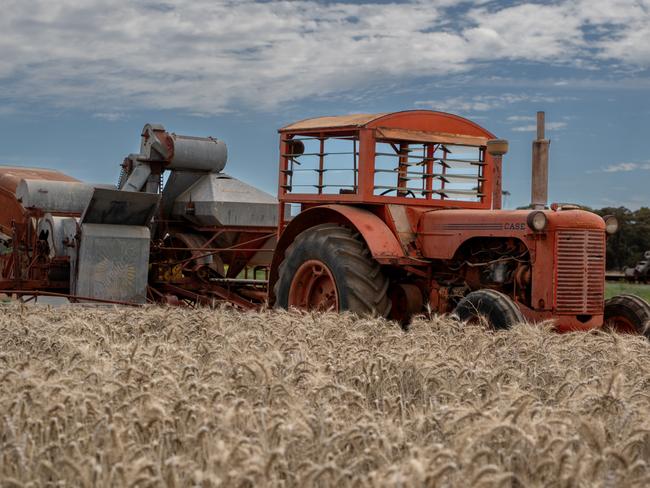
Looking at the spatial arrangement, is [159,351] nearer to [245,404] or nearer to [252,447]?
[245,404]

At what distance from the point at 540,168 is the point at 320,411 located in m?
6.96

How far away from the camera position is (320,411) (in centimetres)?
465

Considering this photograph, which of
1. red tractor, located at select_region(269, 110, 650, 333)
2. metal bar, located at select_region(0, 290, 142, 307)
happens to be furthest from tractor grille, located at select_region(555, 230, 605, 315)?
metal bar, located at select_region(0, 290, 142, 307)

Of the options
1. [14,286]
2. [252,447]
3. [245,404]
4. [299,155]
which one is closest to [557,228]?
[299,155]

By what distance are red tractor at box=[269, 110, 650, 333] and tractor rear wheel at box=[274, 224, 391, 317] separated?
0.01 metres

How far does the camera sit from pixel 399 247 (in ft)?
33.2

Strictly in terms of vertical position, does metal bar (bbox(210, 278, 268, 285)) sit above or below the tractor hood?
below

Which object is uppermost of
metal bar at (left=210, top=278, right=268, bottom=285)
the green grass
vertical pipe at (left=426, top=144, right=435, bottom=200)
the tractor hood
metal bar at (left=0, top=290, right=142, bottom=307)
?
vertical pipe at (left=426, top=144, right=435, bottom=200)

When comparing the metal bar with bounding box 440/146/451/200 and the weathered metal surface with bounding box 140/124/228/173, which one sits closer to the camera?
the metal bar with bounding box 440/146/451/200

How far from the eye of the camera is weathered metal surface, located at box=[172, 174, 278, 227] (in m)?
14.6

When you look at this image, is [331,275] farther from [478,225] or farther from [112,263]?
[112,263]

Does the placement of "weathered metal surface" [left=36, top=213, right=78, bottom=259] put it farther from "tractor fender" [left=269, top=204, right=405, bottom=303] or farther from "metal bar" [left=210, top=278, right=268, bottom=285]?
"tractor fender" [left=269, top=204, right=405, bottom=303]

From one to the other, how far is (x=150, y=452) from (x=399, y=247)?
6.12 meters

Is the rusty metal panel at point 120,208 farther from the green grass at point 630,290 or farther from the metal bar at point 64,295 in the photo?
the green grass at point 630,290
